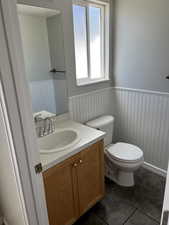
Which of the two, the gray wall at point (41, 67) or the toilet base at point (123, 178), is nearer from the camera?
the gray wall at point (41, 67)

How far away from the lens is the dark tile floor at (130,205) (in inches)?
59.9

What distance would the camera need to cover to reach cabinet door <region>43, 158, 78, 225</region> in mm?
1135

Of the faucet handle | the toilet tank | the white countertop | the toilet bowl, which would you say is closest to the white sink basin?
the white countertop

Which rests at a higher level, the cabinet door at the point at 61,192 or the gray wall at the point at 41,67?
the gray wall at the point at 41,67

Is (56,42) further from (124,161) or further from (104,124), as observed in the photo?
(124,161)

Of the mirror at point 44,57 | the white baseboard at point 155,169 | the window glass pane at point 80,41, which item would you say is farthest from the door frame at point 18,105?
the white baseboard at point 155,169

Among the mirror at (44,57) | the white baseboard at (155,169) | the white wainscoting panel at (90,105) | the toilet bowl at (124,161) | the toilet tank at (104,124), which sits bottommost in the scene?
the white baseboard at (155,169)

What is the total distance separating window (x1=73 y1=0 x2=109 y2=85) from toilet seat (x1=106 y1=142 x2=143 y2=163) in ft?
2.82

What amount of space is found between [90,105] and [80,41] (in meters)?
0.77

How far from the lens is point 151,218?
1.53m

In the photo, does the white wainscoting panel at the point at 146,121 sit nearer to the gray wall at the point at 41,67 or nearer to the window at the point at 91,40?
the window at the point at 91,40

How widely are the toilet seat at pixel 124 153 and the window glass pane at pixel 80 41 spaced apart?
958mm

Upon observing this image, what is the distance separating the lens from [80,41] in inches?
74.6

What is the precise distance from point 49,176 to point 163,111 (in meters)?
1.41
